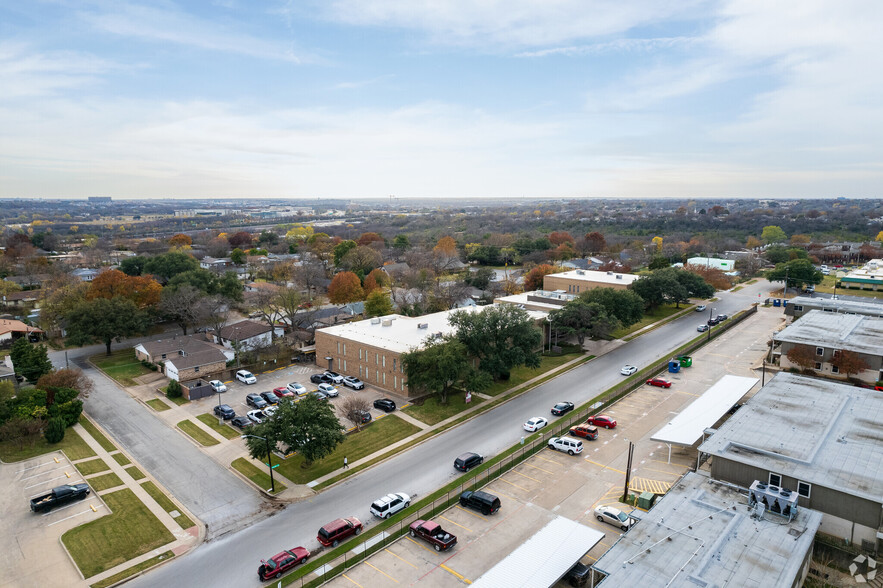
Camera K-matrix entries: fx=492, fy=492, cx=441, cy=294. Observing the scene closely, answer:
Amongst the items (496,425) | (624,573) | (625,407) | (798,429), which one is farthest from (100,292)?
(798,429)

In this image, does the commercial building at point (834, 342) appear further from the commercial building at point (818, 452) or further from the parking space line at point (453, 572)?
the parking space line at point (453, 572)

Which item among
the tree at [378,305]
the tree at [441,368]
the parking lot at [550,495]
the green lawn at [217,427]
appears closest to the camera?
A: the parking lot at [550,495]

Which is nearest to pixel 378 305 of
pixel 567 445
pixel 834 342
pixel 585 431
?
pixel 585 431

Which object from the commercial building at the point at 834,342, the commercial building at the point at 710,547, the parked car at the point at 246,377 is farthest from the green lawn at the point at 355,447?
the commercial building at the point at 834,342

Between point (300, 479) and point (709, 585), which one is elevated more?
point (709, 585)

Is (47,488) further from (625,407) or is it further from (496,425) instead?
(625,407)
